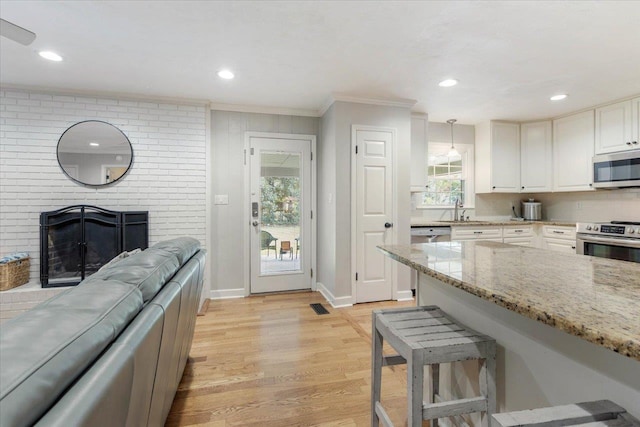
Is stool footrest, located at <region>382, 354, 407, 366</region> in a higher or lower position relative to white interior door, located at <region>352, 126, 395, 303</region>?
lower

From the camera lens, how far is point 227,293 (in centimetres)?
363

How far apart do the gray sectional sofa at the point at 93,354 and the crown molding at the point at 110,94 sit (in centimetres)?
273

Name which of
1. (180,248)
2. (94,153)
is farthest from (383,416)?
(94,153)

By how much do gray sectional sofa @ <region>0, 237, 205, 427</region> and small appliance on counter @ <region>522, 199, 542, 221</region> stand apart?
495cm

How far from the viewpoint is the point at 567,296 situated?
2.57ft

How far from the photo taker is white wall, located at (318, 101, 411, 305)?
10.7 ft

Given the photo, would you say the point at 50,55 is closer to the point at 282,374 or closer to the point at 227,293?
the point at 227,293

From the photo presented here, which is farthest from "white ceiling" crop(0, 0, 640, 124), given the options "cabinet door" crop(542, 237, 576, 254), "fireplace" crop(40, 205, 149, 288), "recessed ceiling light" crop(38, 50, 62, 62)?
"cabinet door" crop(542, 237, 576, 254)

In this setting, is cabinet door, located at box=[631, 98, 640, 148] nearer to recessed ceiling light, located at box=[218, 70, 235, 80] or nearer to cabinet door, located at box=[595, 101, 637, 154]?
cabinet door, located at box=[595, 101, 637, 154]

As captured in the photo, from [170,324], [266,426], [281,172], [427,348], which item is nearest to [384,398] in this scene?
[266,426]

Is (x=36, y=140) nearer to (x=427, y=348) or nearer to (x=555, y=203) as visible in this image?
(x=427, y=348)

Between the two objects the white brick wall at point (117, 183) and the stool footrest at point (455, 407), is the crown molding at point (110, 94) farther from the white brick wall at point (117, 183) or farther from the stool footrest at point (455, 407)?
the stool footrest at point (455, 407)

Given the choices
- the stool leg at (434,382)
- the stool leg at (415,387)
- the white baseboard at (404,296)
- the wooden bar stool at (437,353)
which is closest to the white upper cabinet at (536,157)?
the white baseboard at (404,296)

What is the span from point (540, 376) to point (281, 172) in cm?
324
